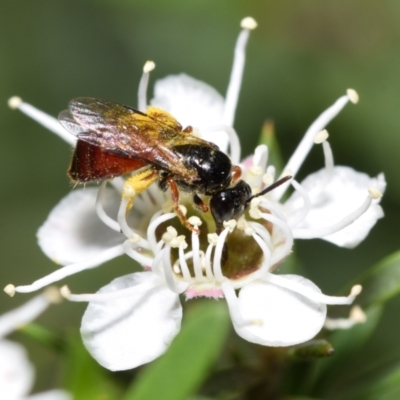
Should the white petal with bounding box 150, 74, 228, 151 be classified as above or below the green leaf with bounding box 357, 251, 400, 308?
above

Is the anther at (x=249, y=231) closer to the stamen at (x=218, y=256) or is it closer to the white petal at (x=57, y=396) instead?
the stamen at (x=218, y=256)

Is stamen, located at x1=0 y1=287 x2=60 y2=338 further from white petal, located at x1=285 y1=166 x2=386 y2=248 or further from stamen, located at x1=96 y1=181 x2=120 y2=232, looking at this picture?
white petal, located at x1=285 y1=166 x2=386 y2=248

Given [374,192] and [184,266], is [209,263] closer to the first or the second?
[184,266]

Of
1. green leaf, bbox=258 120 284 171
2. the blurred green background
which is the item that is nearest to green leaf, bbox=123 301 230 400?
green leaf, bbox=258 120 284 171

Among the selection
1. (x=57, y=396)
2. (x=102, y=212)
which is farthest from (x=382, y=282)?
(x=57, y=396)

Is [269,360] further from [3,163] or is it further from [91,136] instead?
[3,163]
